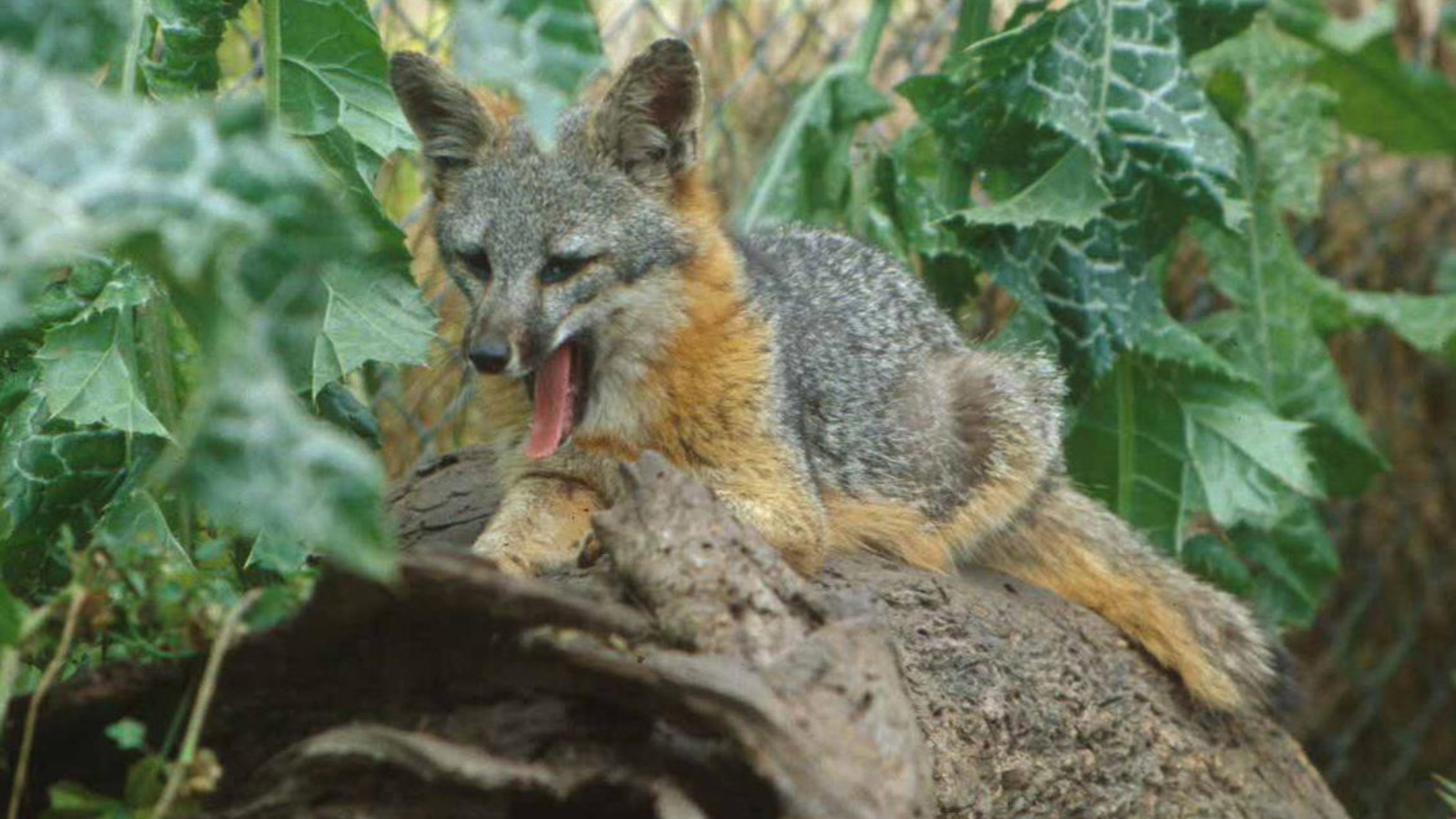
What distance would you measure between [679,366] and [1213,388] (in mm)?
2289

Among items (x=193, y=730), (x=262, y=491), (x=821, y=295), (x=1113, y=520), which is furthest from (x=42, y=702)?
(x=1113, y=520)

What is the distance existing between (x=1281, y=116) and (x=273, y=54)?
3.70 meters

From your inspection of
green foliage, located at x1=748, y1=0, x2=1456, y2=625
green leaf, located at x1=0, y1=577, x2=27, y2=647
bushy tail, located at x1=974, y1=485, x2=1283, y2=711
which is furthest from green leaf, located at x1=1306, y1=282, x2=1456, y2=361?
green leaf, located at x1=0, y1=577, x2=27, y2=647

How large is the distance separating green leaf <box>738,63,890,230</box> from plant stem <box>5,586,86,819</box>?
354 centimetres

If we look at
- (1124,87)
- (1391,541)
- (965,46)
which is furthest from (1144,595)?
(1391,541)

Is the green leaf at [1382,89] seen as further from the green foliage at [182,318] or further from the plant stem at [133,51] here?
the plant stem at [133,51]

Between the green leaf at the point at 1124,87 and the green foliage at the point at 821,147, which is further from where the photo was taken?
the green foliage at the point at 821,147

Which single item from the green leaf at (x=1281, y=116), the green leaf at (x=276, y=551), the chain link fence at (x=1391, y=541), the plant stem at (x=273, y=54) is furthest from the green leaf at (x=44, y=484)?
the chain link fence at (x=1391, y=541)

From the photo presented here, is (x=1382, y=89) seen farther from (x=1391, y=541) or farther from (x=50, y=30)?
(x=50, y=30)

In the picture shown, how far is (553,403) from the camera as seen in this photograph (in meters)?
4.29

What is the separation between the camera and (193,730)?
2551 millimetres

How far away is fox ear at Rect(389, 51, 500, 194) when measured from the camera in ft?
14.3

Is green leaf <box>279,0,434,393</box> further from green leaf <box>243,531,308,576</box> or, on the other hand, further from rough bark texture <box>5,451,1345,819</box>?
rough bark texture <box>5,451,1345,819</box>

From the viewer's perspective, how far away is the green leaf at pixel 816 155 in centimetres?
608
